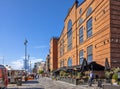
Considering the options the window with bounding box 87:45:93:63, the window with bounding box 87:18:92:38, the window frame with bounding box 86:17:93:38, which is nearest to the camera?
the window with bounding box 87:45:93:63

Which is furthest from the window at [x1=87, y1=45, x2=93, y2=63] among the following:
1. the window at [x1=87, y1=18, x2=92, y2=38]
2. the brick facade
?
the window at [x1=87, y1=18, x2=92, y2=38]

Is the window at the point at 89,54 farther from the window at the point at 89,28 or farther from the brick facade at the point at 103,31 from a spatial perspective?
the window at the point at 89,28

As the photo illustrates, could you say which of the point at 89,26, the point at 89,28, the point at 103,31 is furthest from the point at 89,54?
the point at 103,31

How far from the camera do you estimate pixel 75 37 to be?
6431 cm

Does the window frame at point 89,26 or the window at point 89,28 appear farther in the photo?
the window at point 89,28

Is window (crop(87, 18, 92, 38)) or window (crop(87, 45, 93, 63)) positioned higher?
window (crop(87, 18, 92, 38))

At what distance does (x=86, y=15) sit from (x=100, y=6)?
34.4ft

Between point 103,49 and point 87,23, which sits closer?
point 103,49

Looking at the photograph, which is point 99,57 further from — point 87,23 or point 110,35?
point 87,23

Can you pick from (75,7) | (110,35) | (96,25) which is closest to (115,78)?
(110,35)

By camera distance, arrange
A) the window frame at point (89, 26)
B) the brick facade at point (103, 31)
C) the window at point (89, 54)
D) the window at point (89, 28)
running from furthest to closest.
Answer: the window at point (89, 28) < the window frame at point (89, 26) < the window at point (89, 54) < the brick facade at point (103, 31)

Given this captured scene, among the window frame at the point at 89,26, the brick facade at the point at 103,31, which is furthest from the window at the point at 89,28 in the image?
the brick facade at the point at 103,31

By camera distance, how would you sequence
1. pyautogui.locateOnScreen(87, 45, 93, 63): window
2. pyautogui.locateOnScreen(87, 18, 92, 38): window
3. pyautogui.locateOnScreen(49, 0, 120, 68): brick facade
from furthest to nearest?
pyautogui.locateOnScreen(87, 18, 92, 38): window < pyautogui.locateOnScreen(87, 45, 93, 63): window < pyautogui.locateOnScreen(49, 0, 120, 68): brick facade

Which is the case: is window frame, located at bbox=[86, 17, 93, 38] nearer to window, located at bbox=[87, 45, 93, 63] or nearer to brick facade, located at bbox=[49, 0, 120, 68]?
brick facade, located at bbox=[49, 0, 120, 68]
